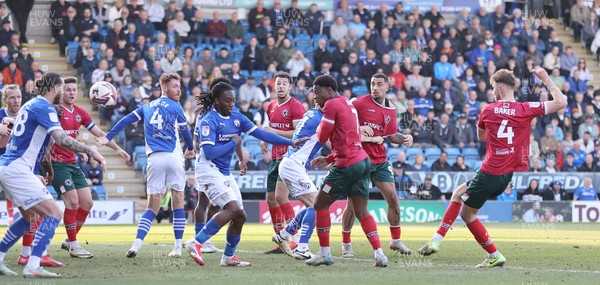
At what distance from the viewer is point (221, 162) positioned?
13.4 metres

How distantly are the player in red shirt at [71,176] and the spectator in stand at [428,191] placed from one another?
1494cm

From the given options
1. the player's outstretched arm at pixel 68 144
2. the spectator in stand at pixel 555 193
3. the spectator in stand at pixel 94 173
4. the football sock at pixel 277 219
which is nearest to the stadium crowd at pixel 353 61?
the spectator in stand at pixel 555 193

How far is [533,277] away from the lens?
1160 cm

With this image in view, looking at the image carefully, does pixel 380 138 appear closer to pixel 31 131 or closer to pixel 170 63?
pixel 31 131

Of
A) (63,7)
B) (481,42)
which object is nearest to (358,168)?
(63,7)

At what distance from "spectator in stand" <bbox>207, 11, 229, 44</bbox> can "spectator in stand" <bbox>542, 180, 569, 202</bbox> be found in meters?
11.5

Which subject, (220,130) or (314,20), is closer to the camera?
(220,130)

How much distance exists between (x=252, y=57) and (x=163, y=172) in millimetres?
17786

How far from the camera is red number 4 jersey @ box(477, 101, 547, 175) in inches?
510

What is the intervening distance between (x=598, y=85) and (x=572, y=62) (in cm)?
211

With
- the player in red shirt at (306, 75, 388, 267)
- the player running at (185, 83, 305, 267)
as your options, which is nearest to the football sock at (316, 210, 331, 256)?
the player in red shirt at (306, 75, 388, 267)

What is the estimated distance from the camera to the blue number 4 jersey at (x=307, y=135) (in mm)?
14466

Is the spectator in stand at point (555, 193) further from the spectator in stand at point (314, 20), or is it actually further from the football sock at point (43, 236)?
the football sock at point (43, 236)

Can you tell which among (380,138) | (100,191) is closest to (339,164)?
(380,138)
